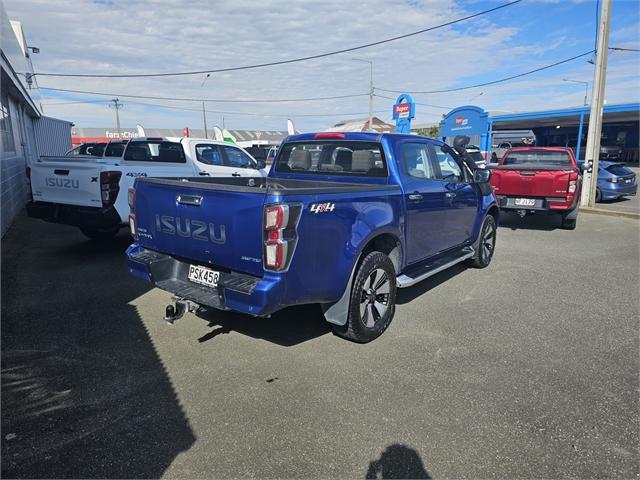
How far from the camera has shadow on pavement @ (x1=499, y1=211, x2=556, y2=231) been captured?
10.7 metres

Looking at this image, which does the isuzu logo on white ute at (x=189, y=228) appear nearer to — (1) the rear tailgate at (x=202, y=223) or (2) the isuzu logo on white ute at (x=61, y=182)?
(1) the rear tailgate at (x=202, y=223)

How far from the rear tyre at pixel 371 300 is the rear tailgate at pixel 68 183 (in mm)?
4437

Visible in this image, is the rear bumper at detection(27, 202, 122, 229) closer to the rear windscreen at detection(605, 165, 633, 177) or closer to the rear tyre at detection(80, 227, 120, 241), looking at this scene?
the rear tyre at detection(80, 227, 120, 241)

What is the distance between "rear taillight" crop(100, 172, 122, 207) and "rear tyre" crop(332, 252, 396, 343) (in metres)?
4.20

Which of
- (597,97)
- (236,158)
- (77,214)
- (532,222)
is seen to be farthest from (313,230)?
(597,97)

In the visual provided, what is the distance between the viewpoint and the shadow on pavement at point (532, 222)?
10.7 meters

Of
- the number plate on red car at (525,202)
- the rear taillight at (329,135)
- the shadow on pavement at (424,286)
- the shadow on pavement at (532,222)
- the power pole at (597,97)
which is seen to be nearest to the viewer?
the rear taillight at (329,135)

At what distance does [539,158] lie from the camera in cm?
1066

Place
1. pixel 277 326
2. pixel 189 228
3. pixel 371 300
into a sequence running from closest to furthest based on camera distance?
pixel 189 228
pixel 371 300
pixel 277 326

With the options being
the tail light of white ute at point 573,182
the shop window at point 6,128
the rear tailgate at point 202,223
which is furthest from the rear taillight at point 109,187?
the tail light of white ute at point 573,182

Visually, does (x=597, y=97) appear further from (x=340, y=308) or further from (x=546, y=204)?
(x=340, y=308)

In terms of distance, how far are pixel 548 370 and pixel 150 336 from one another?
3571mm

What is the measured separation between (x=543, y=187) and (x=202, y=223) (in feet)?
27.1

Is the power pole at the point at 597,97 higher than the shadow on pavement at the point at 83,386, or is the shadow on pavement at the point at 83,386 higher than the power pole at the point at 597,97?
the power pole at the point at 597,97
